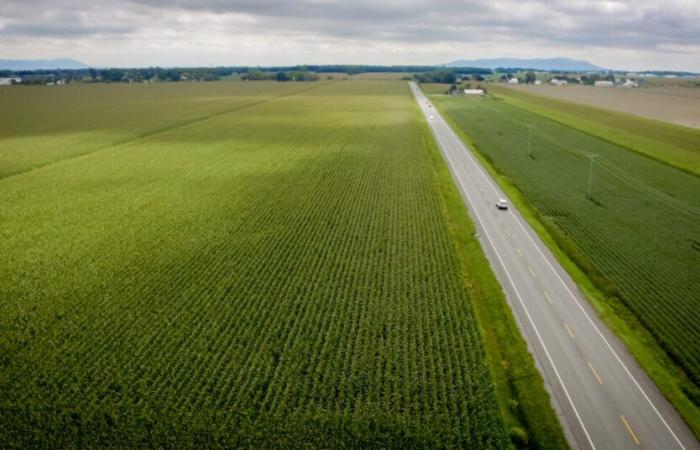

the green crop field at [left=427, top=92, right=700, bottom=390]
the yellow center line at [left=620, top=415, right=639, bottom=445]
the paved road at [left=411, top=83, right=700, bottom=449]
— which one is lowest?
the yellow center line at [left=620, top=415, right=639, bottom=445]

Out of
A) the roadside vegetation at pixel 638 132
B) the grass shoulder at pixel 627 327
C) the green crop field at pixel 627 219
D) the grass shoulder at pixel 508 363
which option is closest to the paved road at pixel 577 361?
the grass shoulder at pixel 627 327

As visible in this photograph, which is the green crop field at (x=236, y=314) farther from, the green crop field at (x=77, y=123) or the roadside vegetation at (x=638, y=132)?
the roadside vegetation at (x=638, y=132)

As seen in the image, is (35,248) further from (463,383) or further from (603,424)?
(603,424)

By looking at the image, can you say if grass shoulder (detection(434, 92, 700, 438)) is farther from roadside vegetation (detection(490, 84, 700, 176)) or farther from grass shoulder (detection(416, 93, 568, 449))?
roadside vegetation (detection(490, 84, 700, 176))

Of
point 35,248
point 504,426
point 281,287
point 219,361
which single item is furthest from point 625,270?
point 35,248

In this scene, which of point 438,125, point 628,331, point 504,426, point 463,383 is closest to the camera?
point 504,426

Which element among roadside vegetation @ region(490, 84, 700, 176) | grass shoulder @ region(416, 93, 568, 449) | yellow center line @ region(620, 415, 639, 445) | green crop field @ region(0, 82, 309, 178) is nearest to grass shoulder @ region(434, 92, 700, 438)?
yellow center line @ region(620, 415, 639, 445)
